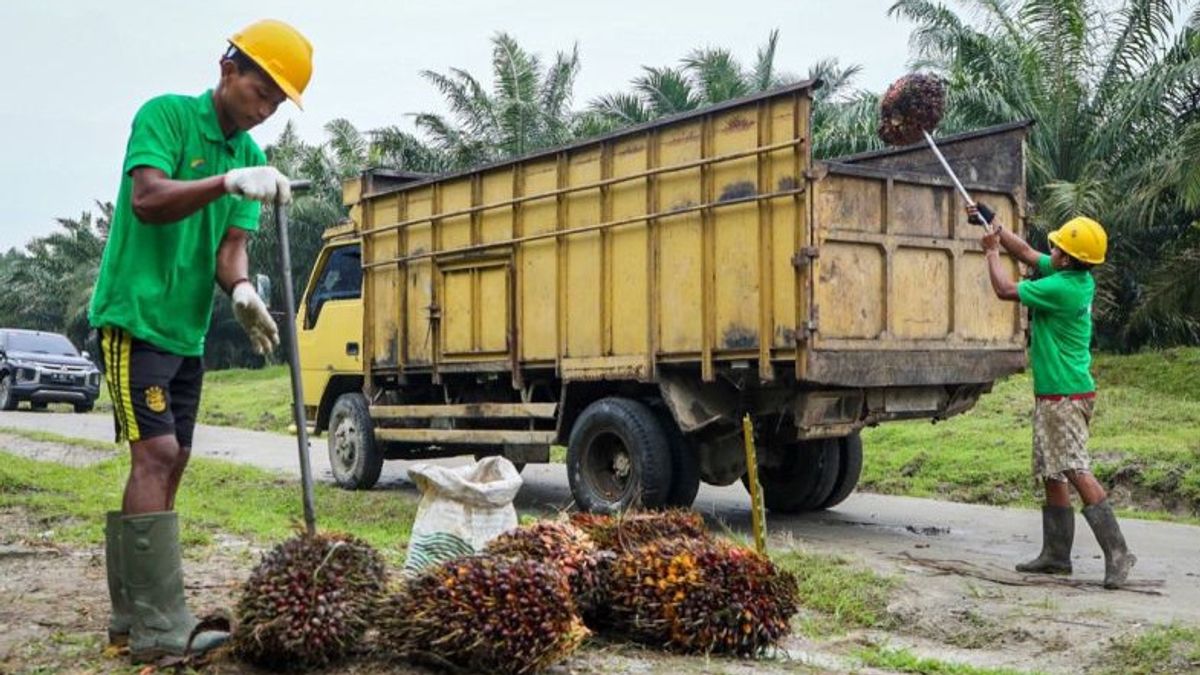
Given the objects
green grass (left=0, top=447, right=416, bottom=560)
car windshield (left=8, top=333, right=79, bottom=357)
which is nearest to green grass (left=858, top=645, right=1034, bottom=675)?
green grass (left=0, top=447, right=416, bottom=560)

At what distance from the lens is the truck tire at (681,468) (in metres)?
8.59

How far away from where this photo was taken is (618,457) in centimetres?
903

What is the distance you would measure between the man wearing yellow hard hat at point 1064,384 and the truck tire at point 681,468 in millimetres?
2408

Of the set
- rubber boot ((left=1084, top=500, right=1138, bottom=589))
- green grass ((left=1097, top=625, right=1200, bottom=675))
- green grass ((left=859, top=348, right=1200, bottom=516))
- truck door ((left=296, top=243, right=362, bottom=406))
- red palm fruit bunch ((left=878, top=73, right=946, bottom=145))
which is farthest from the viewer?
truck door ((left=296, top=243, right=362, bottom=406))

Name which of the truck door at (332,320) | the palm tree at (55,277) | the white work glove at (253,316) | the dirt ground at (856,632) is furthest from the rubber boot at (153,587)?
the palm tree at (55,277)

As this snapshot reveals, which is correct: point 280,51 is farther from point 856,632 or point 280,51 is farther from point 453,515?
point 856,632

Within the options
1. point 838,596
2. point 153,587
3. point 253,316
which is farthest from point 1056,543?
point 153,587

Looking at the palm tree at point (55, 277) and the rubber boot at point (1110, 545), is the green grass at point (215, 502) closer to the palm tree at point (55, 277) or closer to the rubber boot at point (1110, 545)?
the rubber boot at point (1110, 545)

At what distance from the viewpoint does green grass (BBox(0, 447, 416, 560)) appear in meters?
7.62

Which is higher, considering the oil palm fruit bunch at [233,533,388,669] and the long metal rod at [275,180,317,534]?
the long metal rod at [275,180,317,534]

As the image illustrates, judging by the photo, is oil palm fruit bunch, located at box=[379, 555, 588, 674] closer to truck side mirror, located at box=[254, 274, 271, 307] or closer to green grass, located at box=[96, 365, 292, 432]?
truck side mirror, located at box=[254, 274, 271, 307]

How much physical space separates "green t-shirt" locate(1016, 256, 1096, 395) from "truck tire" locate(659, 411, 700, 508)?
2558 millimetres

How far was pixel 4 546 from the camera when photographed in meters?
6.65

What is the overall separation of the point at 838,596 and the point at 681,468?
254cm
